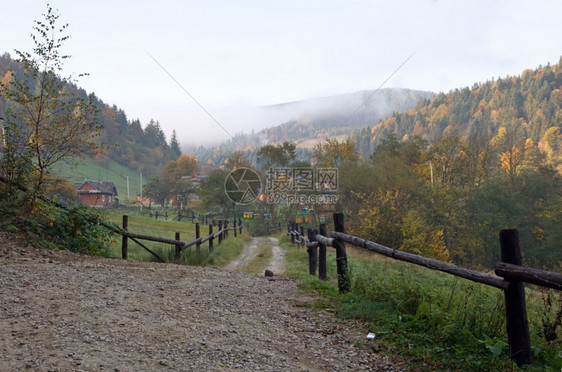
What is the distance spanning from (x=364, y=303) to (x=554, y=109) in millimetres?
113481

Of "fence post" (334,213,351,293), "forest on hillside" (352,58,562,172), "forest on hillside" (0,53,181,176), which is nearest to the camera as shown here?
"fence post" (334,213,351,293)

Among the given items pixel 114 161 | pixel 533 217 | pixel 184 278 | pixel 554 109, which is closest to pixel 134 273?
pixel 184 278

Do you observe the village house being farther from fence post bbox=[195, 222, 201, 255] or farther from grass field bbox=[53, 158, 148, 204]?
fence post bbox=[195, 222, 201, 255]

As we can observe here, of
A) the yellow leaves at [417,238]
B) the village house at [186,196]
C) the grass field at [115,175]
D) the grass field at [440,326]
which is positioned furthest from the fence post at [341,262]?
the grass field at [115,175]

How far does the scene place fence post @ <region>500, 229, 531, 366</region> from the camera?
11.7 ft

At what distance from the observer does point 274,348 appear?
160 inches

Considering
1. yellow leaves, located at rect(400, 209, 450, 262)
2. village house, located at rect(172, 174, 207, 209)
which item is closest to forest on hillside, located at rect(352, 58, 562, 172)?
village house, located at rect(172, 174, 207, 209)

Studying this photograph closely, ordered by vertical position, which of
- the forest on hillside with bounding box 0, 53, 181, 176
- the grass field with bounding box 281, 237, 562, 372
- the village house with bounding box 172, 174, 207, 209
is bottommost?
the grass field with bounding box 281, 237, 562, 372

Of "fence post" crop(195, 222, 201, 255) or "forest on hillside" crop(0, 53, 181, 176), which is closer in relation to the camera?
"fence post" crop(195, 222, 201, 255)

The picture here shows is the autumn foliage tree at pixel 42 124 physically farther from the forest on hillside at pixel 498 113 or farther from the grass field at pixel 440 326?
the forest on hillside at pixel 498 113

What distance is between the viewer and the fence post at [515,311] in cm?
358

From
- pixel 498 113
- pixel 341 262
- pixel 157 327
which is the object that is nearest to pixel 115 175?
pixel 498 113

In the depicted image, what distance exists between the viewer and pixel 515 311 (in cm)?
368

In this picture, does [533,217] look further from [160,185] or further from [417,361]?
[160,185]
